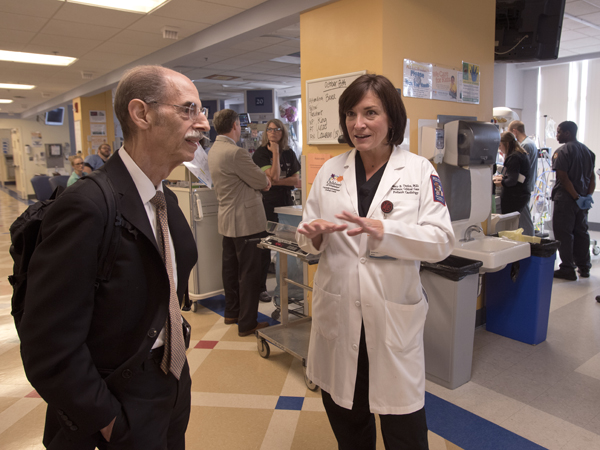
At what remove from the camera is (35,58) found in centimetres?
646

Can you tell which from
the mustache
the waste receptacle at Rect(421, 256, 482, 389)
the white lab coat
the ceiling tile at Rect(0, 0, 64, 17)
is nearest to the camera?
the mustache

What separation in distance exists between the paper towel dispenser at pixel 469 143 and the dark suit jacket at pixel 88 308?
2361mm

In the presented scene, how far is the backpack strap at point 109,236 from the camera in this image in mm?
957

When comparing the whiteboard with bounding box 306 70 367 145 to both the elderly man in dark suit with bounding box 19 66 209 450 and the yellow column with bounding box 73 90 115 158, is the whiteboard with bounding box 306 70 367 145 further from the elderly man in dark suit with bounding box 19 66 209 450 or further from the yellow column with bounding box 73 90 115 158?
the yellow column with bounding box 73 90 115 158

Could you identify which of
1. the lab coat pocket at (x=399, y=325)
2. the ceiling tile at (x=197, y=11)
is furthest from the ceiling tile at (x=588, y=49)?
the lab coat pocket at (x=399, y=325)

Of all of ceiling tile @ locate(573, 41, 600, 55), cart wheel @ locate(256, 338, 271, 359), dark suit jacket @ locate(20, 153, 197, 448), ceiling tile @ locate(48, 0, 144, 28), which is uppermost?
ceiling tile @ locate(573, 41, 600, 55)

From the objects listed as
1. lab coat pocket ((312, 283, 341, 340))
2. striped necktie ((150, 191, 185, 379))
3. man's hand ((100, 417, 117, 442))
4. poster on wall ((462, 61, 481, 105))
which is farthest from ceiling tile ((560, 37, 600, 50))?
man's hand ((100, 417, 117, 442))

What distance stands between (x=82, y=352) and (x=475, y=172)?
2.80 m

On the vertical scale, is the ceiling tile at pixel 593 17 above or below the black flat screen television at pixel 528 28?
above

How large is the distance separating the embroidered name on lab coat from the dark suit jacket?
0.81 m

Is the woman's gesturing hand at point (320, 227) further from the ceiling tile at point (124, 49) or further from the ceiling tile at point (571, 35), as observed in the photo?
the ceiling tile at point (571, 35)

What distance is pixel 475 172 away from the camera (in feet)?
10.0

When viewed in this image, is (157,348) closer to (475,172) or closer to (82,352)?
(82,352)

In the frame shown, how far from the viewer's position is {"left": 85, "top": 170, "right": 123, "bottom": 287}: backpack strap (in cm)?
96
